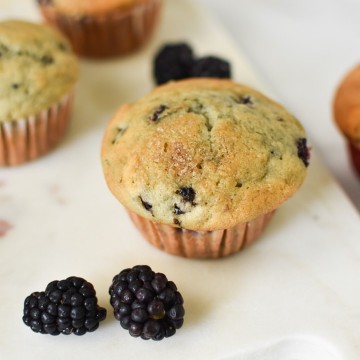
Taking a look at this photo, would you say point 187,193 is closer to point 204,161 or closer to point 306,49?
point 204,161

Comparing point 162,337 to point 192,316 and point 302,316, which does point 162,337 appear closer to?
point 192,316

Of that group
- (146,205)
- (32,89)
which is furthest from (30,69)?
(146,205)

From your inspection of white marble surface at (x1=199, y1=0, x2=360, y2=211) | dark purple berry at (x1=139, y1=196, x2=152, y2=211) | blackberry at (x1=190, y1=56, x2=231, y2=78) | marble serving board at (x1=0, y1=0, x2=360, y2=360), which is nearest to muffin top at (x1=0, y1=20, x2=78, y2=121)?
marble serving board at (x1=0, y1=0, x2=360, y2=360)

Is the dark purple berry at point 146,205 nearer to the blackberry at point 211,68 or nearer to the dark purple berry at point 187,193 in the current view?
the dark purple berry at point 187,193

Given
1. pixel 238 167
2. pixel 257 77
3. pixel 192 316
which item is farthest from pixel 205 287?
pixel 257 77

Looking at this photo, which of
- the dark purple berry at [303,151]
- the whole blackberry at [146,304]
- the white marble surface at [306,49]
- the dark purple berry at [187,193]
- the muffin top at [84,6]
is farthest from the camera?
the white marble surface at [306,49]

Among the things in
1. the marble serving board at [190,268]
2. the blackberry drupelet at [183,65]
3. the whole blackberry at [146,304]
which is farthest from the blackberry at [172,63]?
the whole blackberry at [146,304]
